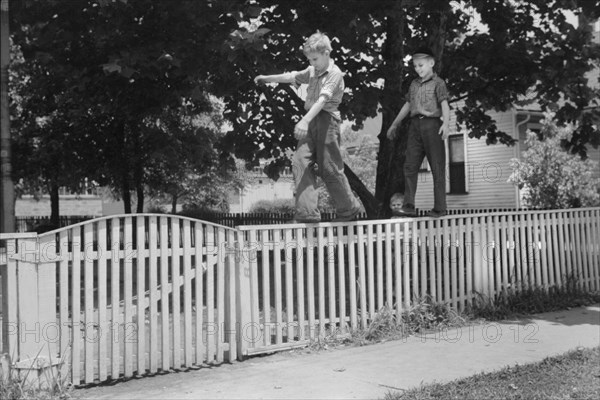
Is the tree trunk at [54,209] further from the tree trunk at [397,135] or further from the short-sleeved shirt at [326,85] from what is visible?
the short-sleeved shirt at [326,85]

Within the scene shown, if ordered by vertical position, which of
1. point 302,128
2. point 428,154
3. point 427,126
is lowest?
point 428,154

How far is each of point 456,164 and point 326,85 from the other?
18.6 meters

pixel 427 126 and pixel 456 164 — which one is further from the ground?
pixel 456 164

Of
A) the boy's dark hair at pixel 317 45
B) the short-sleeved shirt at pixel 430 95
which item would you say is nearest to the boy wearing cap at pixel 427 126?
the short-sleeved shirt at pixel 430 95

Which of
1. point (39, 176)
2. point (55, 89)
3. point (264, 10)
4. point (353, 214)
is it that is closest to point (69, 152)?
point (39, 176)

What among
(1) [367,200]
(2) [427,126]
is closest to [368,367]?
(2) [427,126]

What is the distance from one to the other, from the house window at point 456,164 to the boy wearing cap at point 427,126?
16.5 metres

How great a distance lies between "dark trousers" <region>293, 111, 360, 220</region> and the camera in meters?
6.86

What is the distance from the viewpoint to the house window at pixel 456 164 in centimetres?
2421

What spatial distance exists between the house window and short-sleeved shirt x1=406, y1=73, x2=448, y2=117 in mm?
16615

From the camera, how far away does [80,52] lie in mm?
10820

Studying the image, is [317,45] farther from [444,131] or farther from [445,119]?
[444,131]

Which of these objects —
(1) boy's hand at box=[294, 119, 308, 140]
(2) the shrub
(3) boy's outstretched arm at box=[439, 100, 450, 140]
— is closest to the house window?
(2) the shrub

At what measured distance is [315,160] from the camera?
699 centimetres
